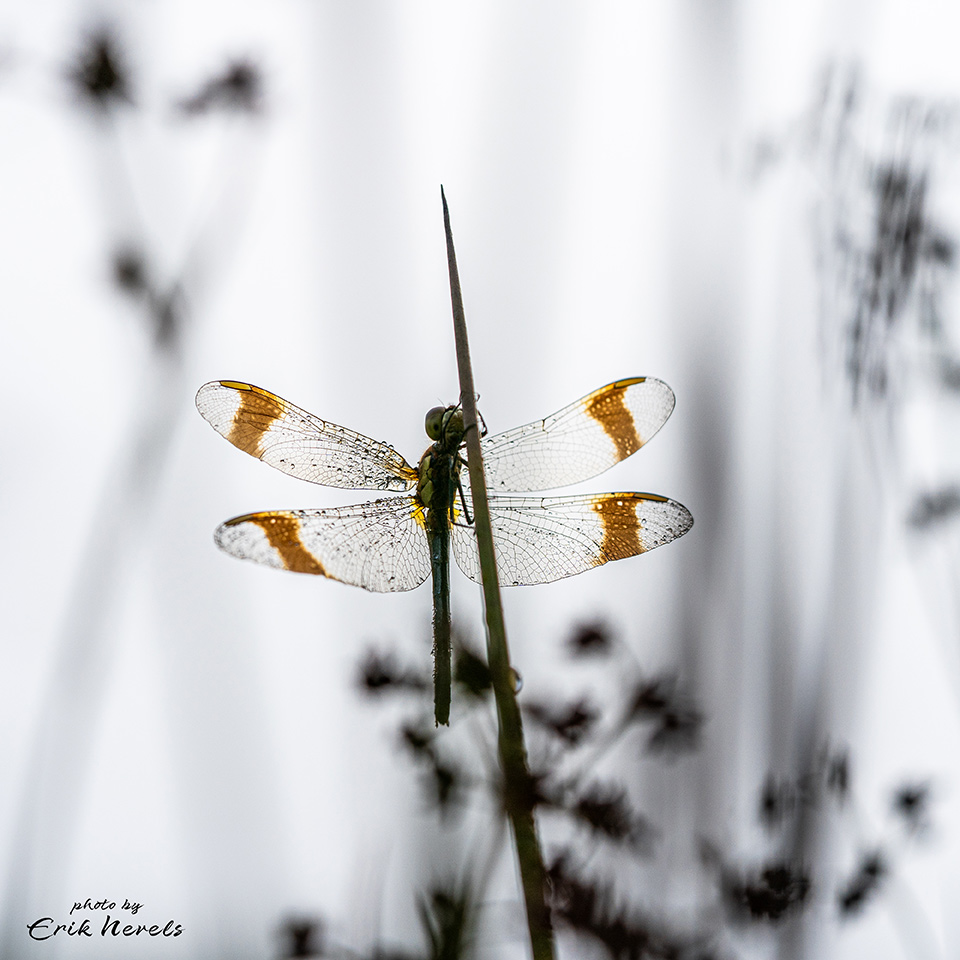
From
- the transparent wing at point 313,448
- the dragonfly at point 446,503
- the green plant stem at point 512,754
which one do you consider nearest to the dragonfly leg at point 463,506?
the dragonfly at point 446,503

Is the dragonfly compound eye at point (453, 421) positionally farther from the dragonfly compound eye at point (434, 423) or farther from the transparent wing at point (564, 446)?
the transparent wing at point (564, 446)

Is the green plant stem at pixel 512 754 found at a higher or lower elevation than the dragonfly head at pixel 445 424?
lower

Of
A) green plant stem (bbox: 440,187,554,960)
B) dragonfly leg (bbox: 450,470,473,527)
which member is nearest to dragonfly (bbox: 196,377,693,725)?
dragonfly leg (bbox: 450,470,473,527)

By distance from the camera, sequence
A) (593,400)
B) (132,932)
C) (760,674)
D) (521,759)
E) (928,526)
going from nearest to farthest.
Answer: (521,759) < (760,674) < (593,400) < (132,932) < (928,526)

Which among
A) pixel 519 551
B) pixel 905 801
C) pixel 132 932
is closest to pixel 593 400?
pixel 519 551

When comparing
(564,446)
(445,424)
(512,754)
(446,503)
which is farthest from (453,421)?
(512,754)

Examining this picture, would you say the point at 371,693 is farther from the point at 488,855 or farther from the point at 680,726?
the point at 680,726
